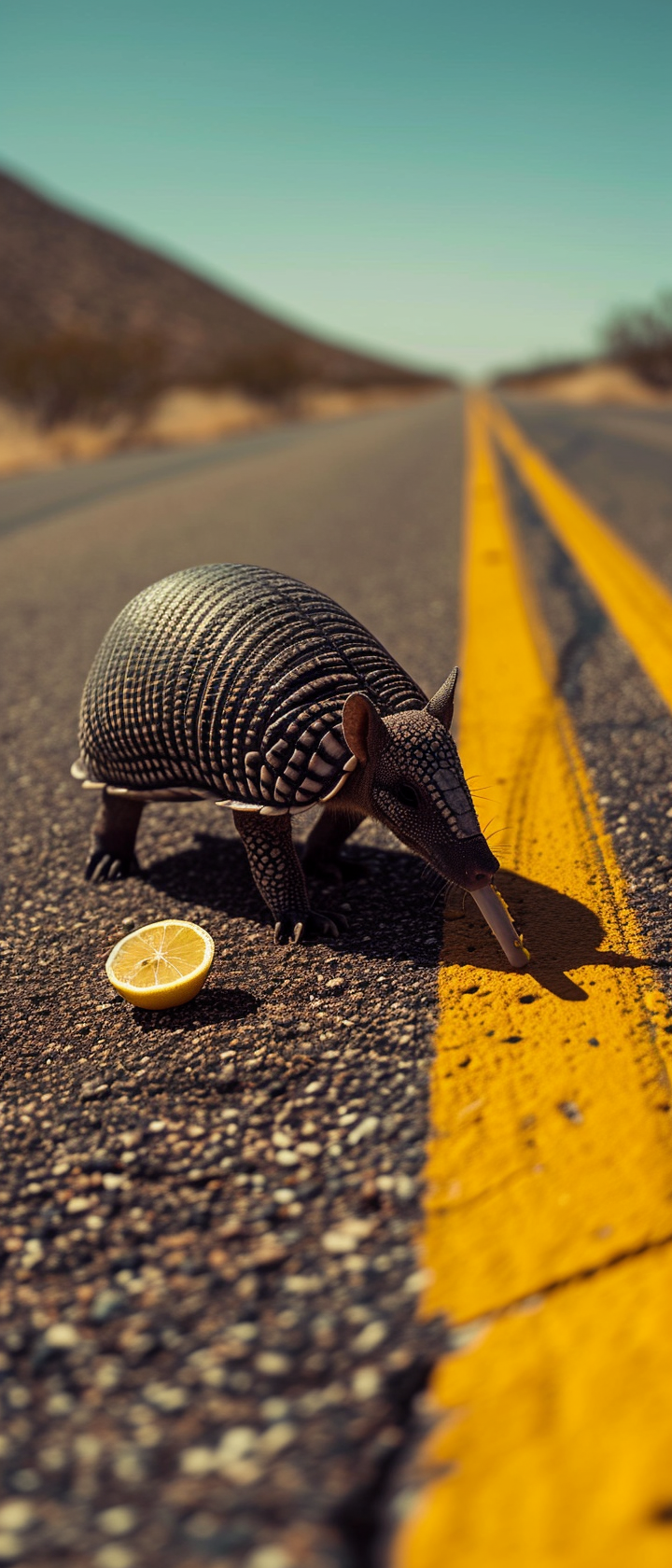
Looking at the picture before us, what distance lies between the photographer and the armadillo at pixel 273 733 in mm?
2242

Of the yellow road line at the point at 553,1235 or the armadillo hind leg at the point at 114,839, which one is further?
the armadillo hind leg at the point at 114,839

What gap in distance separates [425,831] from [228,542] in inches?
Result: 226

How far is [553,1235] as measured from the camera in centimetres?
142

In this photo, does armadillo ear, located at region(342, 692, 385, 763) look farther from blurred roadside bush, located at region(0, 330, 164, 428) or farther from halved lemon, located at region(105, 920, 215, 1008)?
blurred roadside bush, located at region(0, 330, 164, 428)

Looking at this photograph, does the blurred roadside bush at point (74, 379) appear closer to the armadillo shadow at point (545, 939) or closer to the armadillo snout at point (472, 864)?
the armadillo shadow at point (545, 939)

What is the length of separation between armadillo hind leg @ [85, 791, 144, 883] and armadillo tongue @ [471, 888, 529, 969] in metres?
1.13

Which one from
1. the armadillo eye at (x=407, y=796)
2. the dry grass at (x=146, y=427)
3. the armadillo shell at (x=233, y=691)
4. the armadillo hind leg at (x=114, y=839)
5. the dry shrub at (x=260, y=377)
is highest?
the dry shrub at (x=260, y=377)

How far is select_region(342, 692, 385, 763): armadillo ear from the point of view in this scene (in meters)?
2.19

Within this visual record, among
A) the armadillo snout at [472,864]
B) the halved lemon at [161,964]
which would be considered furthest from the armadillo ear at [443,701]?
the halved lemon at [161,964]

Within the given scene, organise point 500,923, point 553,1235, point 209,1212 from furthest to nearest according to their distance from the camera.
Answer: point 500,923 < point 209,1212 < point 553,1235

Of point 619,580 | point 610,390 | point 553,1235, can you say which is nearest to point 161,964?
point 553,1235

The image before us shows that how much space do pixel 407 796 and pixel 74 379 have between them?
25.1 meters

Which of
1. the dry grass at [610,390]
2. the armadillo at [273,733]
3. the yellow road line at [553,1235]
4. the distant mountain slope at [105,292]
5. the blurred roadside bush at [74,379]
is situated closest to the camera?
the yellow road line at [553,1235]

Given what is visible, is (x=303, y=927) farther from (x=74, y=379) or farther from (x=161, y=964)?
(x=74, y=379)
